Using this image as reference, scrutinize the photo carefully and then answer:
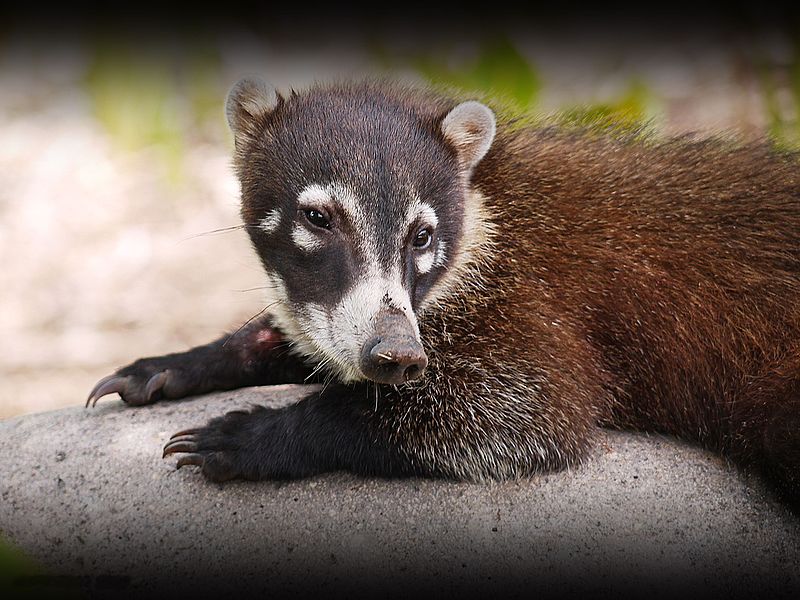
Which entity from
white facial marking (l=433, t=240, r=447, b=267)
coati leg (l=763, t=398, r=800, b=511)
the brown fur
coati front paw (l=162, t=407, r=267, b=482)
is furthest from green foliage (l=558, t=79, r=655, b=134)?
coati front paw (l=162, t=407, r=267, b=482)

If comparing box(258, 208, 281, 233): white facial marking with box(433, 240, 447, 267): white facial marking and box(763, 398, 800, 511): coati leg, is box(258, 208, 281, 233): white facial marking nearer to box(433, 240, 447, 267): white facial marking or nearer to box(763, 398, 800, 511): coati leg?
box(433, 240, 447, 267): white facial marking

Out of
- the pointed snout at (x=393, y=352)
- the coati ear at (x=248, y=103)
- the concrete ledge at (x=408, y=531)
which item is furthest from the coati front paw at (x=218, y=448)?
the coati ear at (x=248, y=103)

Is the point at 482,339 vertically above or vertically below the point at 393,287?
below

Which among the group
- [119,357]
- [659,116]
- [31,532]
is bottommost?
[119,357]

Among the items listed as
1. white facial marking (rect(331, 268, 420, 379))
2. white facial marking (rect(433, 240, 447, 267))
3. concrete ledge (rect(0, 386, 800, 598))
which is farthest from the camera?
white facial marking (rect(433, 240, 447, 267))

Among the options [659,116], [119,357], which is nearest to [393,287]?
[659,116]

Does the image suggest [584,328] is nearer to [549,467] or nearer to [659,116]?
[549,467]
